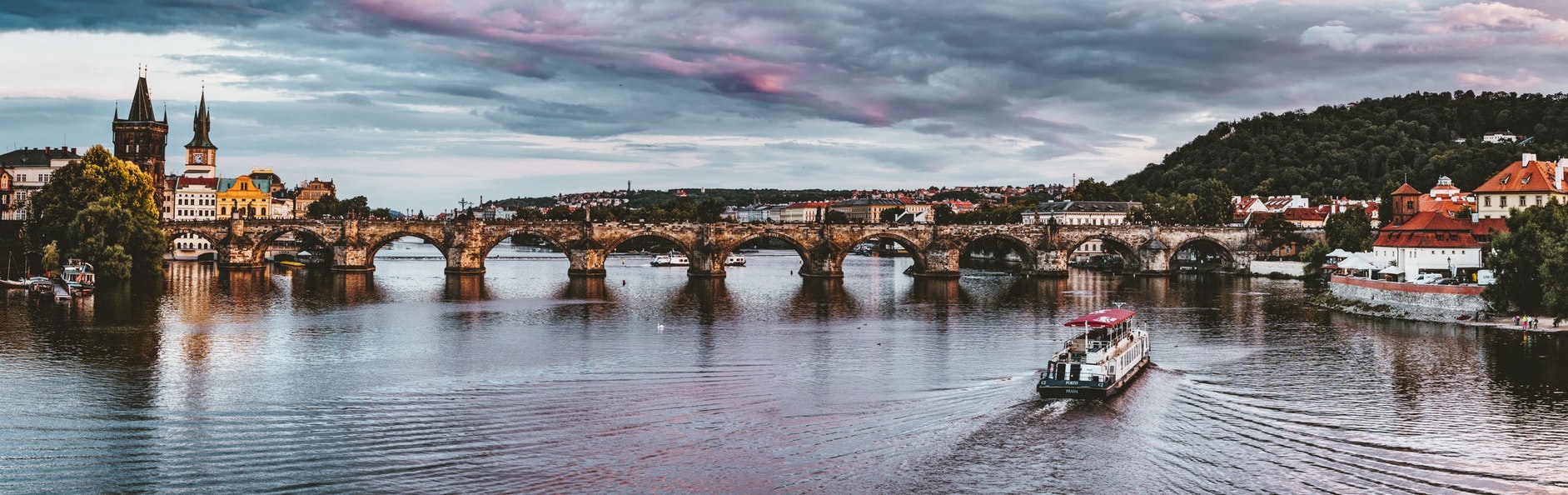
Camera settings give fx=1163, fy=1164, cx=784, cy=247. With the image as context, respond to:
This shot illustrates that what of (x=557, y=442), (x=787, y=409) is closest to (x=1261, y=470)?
(x=787, y=409)

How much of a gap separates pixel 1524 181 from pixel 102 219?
85435mm

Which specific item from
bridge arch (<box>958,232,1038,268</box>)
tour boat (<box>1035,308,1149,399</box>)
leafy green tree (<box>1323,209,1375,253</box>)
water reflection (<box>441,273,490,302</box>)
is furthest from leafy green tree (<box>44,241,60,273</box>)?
leafy green tree (<box>1323,209,1375,253</box>)

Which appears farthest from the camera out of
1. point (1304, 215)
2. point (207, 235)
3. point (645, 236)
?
point (1304, 215)

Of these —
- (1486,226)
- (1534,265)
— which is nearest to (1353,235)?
(1486,226)

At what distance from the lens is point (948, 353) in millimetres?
40875

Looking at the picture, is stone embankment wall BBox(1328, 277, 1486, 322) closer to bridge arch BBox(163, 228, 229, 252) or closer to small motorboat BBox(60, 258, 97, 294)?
small motorboat BBox(60, 258, 97, 294)

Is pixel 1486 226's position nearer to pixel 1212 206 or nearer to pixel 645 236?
pixel 1212 206

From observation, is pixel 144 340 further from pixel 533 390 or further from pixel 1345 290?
pixel 1345 290

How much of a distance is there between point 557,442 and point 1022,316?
115ft

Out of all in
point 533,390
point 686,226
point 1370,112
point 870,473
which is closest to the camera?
point 870,473

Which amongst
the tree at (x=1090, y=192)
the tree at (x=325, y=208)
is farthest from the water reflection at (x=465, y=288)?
the tree at (x=1090, y=192)

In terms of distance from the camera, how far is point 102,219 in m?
72.8

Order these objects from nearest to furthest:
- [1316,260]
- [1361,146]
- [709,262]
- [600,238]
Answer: [1316,260] → [709,262] → [600,238] → [1361,146]

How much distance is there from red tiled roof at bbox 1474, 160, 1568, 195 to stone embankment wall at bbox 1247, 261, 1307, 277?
1980 centimetres
